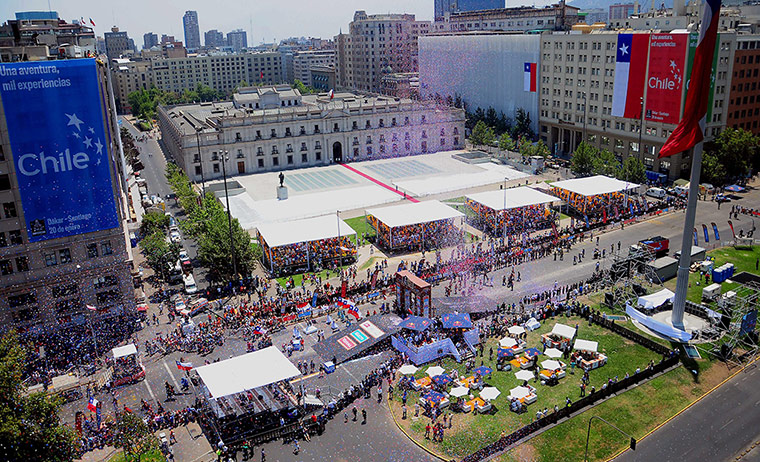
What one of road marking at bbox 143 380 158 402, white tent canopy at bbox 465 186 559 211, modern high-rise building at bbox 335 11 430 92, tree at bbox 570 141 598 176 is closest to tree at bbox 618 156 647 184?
tree at bbox 570 141 598 176

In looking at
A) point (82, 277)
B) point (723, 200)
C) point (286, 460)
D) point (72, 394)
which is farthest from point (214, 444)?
point (723, 200)

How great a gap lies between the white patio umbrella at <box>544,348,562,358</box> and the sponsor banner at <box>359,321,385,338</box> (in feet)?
36.6

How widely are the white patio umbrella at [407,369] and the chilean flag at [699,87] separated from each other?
852 inches

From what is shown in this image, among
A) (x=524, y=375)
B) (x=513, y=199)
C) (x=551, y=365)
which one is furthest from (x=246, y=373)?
(x=513, y=199)

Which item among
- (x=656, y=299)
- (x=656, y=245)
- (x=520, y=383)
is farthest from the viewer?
(x=656, y=245)

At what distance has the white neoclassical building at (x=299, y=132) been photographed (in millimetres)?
92188

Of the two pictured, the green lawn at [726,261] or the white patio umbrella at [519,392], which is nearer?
the white patio umbrella at [519,392]

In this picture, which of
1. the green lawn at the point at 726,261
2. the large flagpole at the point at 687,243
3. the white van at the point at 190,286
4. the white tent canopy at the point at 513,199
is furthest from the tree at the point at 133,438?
the white tent canopy at the point at 513,199

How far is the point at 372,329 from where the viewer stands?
42.0 metres

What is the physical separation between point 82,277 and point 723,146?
77.5 metres

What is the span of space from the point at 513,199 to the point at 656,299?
21.8 meters

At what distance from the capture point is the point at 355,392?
117 feet

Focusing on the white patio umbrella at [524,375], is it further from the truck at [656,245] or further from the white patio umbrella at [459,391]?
the truck at [656,245]

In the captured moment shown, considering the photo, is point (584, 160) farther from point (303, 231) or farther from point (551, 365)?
point (551, 365)
